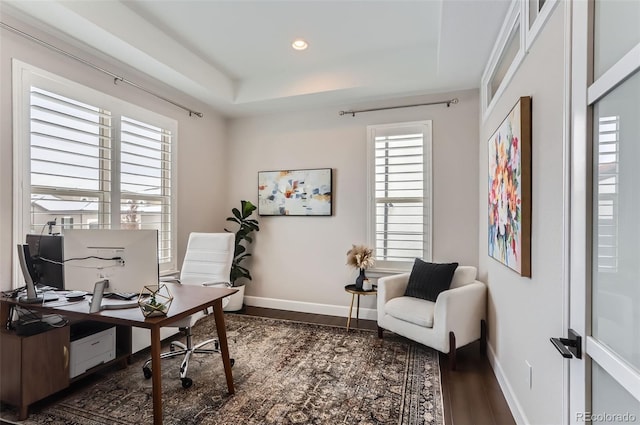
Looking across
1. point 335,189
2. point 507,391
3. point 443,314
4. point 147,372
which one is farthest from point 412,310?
point 147,372

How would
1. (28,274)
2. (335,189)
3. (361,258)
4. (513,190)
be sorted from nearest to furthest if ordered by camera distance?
(513,190) < (28,274) < (361,258) < (335,189)

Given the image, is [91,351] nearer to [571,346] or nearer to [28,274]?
[28,274]

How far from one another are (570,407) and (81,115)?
3.82 metres

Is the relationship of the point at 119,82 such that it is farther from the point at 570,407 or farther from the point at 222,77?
the point at 570,407

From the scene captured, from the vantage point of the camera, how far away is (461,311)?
278cm

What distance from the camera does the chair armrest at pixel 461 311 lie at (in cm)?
272

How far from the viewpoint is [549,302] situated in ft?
4.81

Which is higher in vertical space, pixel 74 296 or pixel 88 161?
pixel 88 161

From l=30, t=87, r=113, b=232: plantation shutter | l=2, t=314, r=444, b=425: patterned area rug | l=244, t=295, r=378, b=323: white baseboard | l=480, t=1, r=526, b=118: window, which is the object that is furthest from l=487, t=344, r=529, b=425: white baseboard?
l=30, t=87, r=113, b=232: plantation shutter

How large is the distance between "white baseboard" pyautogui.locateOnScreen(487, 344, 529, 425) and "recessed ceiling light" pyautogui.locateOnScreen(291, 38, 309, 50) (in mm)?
3398

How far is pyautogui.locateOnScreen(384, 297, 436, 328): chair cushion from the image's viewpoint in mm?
2871

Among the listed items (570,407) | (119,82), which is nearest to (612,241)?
(570,407)

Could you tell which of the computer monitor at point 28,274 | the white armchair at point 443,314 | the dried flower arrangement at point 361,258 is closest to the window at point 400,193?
the dried flower arrangement at point 361,258

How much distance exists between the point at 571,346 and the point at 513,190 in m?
1.17
